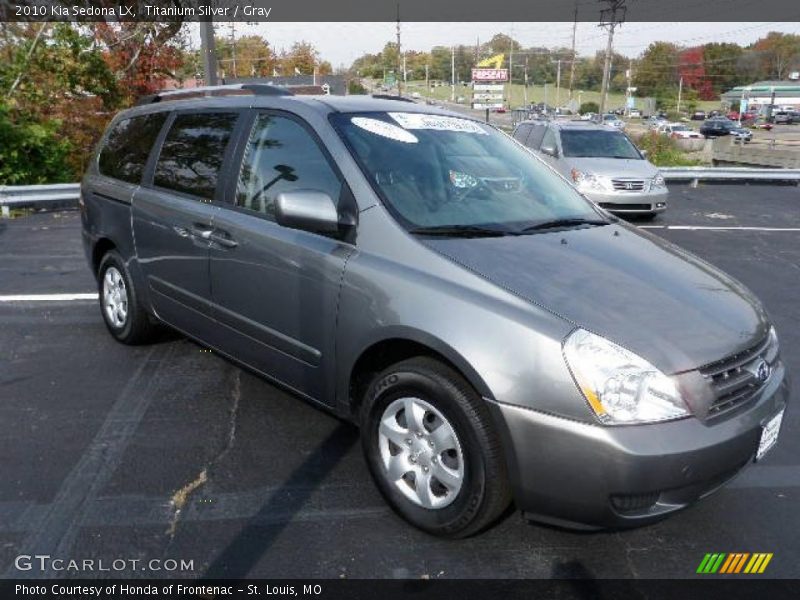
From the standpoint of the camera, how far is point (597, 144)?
12719 millimetres

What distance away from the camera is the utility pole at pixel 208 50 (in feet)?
39.0

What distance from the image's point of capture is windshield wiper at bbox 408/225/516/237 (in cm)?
310

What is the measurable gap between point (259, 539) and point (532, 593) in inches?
44.6

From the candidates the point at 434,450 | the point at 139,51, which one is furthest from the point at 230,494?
the point at 139,51

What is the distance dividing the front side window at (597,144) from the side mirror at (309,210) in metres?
9.93

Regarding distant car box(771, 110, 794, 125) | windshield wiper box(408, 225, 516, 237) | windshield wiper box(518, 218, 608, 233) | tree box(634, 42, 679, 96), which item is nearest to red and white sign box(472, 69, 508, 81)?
windshield wiper box(518, 218, 608, 233)

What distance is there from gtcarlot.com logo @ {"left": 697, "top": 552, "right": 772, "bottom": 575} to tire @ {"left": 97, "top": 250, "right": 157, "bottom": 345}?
3.80 meters

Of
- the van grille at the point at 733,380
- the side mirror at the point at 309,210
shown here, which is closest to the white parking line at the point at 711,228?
the van grille at the point at 733,380

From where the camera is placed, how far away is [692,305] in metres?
2.87

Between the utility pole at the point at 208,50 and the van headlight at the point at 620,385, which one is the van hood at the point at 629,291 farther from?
the utility pole at the point at 208,50

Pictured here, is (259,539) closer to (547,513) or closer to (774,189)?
(547,513)

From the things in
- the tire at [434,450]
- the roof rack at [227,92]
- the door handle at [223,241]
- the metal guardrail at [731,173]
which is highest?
the roof rack at [227,92]

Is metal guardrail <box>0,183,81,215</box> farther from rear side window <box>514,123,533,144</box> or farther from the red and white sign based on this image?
the red and white sign

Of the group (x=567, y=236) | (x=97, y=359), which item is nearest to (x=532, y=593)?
(x=567, y=236)
